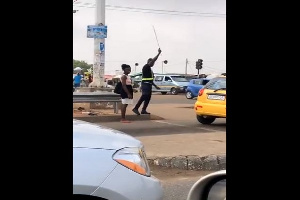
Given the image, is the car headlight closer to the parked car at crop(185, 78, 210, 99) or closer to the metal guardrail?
the metal guardrail

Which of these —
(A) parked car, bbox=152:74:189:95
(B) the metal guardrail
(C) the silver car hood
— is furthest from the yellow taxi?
(A) parked car, bbox=152:74:189:95

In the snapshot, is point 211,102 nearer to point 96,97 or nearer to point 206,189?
point 96,97

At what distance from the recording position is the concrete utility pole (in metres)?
13.8

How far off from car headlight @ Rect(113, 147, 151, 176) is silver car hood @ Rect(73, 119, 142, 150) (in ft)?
0.16

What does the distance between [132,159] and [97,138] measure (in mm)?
304

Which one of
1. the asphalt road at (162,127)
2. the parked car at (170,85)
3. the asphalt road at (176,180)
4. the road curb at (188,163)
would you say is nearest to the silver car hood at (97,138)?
the asphalt road at (176,180)

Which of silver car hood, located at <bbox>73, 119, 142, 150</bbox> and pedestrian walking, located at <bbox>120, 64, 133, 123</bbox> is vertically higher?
pedestrian walking, located at <bbox>120, 64, 133, 123</bbox>

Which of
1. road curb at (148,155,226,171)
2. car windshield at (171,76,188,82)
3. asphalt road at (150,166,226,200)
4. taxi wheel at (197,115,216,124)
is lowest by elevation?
asphalt road at (150,166,226,200)

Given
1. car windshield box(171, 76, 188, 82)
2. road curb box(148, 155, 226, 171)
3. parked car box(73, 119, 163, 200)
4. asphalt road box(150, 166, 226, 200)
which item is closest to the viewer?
parked car box(73, 119, 163, 200)

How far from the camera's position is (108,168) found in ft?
9.71

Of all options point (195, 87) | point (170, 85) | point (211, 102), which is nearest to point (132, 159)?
point (211, 102)
